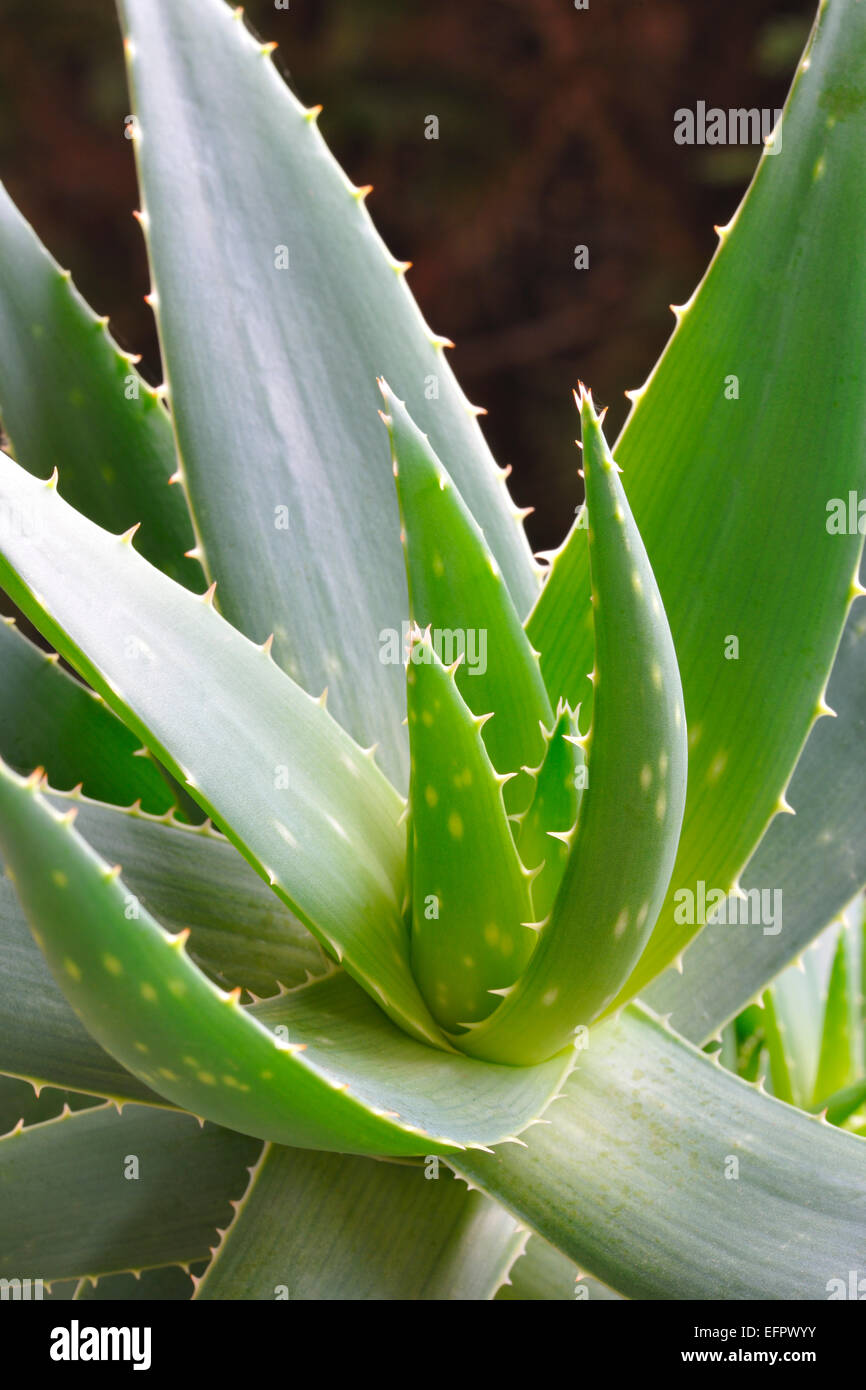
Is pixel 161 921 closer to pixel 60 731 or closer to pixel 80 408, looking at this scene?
pixel 60 731

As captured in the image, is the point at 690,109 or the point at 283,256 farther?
the point at 690,109

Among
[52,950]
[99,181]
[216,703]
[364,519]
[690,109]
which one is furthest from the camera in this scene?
[99,181]

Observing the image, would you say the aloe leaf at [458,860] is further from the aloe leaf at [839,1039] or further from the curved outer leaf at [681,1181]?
the aloe leaf at [839,1039]

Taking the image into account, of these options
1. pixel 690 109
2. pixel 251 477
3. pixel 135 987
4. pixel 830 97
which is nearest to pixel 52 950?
pixel 135 987

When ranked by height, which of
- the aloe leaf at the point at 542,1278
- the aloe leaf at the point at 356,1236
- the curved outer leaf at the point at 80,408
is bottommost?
the aloe leaf at the point at 542,1278

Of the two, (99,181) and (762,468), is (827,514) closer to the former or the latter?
(762,468)

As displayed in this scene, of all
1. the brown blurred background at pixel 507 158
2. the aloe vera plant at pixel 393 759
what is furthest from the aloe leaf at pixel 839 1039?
the brown blurred background at pixel 507 158
